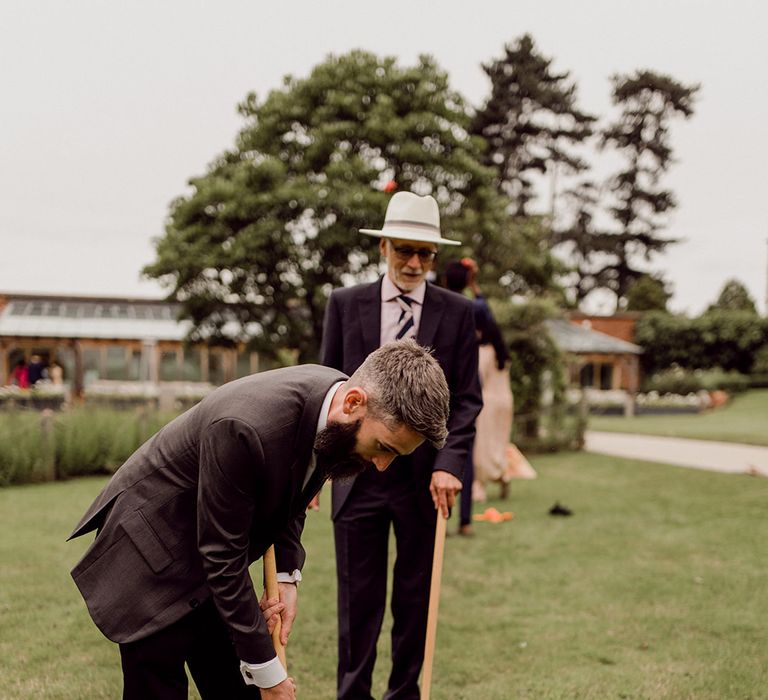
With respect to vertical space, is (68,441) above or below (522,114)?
below

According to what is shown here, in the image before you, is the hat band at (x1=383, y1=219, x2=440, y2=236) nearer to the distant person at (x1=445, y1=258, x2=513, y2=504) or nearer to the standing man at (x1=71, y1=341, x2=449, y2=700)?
the standing man at (x1=71, y1=341, x2=449, y2=700)

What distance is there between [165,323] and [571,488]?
88.5ft

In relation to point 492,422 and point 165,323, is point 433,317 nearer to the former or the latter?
point 492,422

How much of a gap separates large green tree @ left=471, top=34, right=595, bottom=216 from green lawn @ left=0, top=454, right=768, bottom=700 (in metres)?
35.7

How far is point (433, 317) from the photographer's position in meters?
3.51

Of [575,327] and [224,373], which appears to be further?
[575,327]

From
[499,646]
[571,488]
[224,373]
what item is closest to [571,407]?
[571,488]

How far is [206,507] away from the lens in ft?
6.55

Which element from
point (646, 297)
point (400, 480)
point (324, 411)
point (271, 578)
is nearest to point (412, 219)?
point (400, 480)

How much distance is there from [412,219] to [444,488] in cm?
118

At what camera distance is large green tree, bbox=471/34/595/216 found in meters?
41.9

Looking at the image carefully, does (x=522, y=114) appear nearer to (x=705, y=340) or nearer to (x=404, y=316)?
(x=705, y=340)

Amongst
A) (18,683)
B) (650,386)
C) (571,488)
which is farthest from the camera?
(650,386)

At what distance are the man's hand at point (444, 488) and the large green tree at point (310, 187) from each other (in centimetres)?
1451
